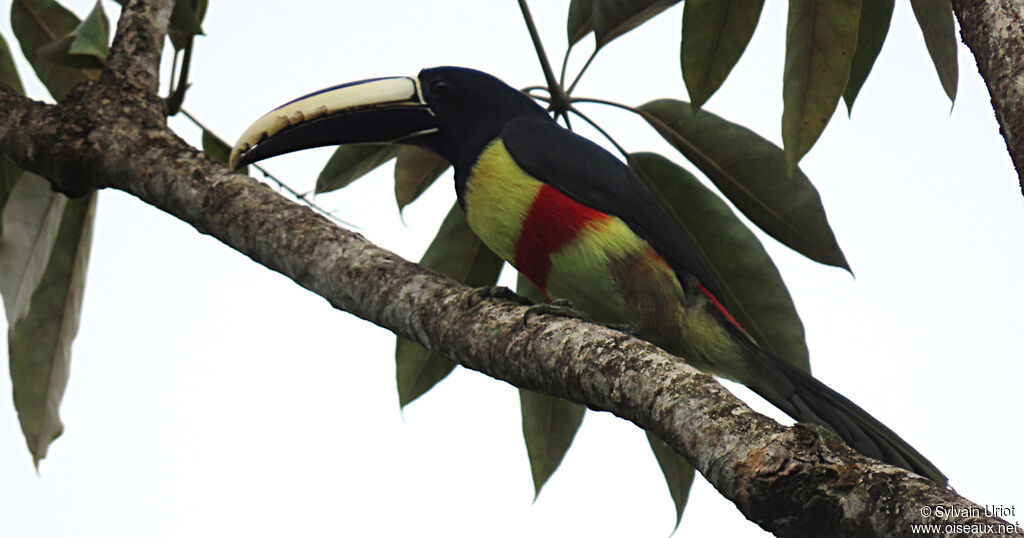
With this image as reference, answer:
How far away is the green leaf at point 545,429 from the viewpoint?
3.60m

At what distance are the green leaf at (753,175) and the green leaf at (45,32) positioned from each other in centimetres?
222

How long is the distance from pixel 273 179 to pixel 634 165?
130cm

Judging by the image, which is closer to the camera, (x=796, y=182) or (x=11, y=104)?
(x=11, y=104)

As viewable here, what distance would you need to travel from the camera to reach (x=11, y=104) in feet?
8.81

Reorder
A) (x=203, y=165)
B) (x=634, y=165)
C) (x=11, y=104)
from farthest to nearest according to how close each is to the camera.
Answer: (x=634, y=165) < (x=11, y=104) < (x=203, y=165)

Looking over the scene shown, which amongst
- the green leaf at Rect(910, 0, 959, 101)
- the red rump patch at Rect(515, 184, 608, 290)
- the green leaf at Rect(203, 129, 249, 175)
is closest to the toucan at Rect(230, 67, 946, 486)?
the red rump patch at Rect(515, 184, 608, 290)

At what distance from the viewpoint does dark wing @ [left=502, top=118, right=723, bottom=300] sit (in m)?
3.01

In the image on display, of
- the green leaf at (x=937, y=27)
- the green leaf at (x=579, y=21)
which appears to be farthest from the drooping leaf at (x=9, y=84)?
the green leaf at (x=937, y=27)

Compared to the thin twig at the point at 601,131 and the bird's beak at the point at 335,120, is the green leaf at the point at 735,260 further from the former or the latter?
the bird's beak at the point at 335,120

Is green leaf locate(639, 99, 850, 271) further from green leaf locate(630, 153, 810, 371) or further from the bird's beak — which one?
the bird's beak

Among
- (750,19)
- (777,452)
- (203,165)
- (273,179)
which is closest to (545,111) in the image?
(750,19)

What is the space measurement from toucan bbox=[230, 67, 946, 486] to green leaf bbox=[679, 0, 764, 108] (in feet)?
1.34

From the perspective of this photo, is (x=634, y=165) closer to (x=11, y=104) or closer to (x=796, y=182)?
(x=796, y=182)

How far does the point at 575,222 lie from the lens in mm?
2951
